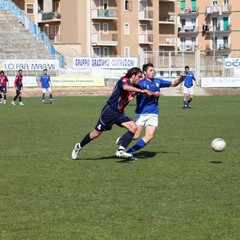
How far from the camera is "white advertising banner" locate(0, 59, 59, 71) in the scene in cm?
5684

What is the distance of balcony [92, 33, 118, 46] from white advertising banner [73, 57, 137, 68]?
26196 mm

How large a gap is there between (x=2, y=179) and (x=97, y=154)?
3932 mm

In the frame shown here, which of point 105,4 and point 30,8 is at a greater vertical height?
point 105,4

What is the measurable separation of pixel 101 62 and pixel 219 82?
9836 millimetres

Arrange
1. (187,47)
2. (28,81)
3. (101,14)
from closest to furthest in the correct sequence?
(28,81)
(101,14)
(187,47)

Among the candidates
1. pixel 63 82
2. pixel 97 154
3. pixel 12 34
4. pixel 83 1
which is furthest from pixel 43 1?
pixel 97 154

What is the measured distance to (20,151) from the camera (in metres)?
16.0

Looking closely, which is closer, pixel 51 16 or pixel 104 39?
pixel 104 39

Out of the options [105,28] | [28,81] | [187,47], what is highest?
[105,28]

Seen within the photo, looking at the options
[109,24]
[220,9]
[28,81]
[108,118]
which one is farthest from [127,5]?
[108,118]

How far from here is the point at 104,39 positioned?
89688 mm

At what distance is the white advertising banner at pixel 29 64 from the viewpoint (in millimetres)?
56844

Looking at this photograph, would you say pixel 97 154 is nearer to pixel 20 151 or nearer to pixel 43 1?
pixel 20 151

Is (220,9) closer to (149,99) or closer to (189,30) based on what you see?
(189,30)
